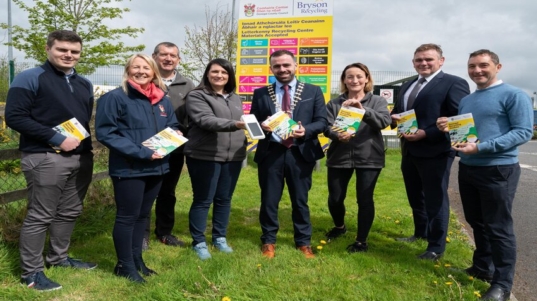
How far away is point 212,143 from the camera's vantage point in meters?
4.16

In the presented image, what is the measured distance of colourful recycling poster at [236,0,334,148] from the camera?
9.48m

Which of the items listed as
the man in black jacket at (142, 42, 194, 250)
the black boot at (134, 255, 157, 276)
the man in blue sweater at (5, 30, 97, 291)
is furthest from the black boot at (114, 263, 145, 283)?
the man in black jacket at (142, 42, 194, 250)

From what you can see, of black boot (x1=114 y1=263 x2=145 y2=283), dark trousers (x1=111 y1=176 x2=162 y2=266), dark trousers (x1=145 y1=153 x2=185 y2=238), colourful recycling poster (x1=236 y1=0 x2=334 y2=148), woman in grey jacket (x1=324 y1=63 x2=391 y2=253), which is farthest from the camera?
colourful recycling poster (x1=236 y1=0 x2=334 y2=148)

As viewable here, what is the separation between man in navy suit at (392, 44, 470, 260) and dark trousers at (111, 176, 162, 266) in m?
2.50

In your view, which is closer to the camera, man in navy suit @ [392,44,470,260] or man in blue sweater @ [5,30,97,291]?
man in blue sweater @ [5,30,97,291]

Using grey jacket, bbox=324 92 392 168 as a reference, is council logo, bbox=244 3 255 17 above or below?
above

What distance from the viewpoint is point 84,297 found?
134 inches

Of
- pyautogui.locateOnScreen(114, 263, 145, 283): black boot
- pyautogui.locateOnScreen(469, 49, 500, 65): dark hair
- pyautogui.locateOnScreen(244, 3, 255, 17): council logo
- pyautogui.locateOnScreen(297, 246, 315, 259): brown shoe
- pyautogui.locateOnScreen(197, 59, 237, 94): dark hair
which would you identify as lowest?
pyautogui.locateOnScreen(297, 246, 315, 259): brown shoe

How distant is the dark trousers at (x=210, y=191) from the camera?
4191mm

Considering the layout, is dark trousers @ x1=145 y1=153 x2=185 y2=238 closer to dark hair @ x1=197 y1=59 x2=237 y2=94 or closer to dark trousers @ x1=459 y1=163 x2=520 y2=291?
dark hair @ x1=197 y1=59 x2=237 y2=94

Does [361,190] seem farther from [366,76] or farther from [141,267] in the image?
[141,267]

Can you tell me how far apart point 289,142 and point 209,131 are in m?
0.78

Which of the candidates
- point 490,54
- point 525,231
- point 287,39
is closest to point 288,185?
point 490,54

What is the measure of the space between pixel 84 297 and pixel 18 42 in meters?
14.9
